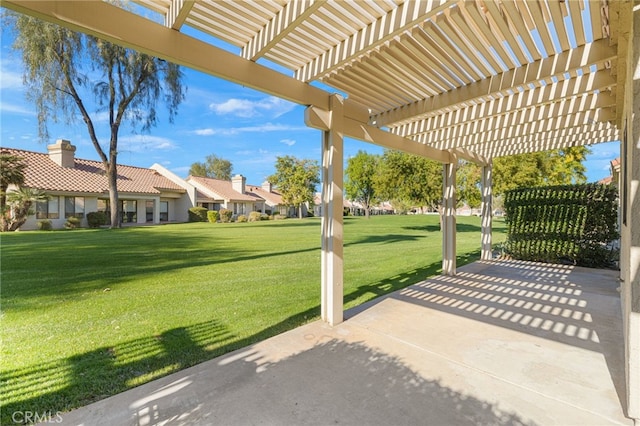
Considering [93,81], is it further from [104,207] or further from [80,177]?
[104,207]

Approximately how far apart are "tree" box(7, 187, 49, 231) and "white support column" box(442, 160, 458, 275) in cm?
1882

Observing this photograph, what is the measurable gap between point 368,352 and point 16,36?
21.4 m

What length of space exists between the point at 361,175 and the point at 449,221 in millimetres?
31433

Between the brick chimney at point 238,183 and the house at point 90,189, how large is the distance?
8.85 m

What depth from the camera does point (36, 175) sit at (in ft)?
58.2

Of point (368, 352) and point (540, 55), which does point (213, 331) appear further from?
point (540, 55)

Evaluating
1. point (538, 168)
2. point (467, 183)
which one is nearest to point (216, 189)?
point (467, 183)

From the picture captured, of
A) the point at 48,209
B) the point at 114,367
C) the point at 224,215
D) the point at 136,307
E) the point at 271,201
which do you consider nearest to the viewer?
the point at 114,367

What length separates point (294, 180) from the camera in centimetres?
3656

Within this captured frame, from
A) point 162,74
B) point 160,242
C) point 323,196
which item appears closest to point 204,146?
point 162,74

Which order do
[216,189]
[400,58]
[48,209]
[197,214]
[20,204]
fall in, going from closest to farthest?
[400,58] < [20,204] < [48,209] < [197,214] < [216,189]

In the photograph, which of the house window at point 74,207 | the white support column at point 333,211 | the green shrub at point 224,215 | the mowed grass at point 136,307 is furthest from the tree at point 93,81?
the white support column at point 333,211

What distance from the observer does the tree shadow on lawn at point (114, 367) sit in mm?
2450

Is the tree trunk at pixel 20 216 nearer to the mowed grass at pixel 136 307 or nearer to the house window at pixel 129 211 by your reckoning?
the house window at pixel 129 211
